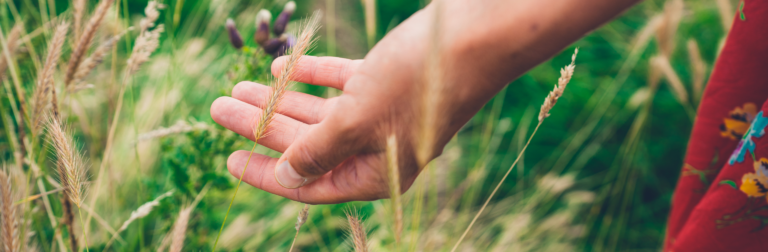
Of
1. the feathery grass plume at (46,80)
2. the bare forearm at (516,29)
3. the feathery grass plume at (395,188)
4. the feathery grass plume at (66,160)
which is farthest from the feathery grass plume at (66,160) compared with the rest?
the bare forearm at (516,29)

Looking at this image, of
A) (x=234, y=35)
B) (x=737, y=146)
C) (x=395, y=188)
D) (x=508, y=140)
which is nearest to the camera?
(x=395, y=188)

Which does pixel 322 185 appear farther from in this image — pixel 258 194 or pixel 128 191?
pixel 128 191

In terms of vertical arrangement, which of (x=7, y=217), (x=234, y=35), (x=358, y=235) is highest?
(x=234, y=35)

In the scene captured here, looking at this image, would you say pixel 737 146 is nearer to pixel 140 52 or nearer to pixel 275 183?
pixel 275 183

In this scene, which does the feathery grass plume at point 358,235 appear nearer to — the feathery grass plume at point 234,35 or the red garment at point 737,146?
the feathery grass plume at point 234,35

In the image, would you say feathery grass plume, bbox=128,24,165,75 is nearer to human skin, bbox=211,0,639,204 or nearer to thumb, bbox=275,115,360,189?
human skin, bbox=211,0,639,204

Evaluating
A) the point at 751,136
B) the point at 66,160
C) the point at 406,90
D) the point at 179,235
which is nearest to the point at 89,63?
the point at 66,160

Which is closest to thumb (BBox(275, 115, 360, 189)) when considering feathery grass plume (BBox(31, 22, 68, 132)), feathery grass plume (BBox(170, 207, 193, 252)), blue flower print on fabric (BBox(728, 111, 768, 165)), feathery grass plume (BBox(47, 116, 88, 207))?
feathery grass plume (BBox(170, 207, 193, 252))
